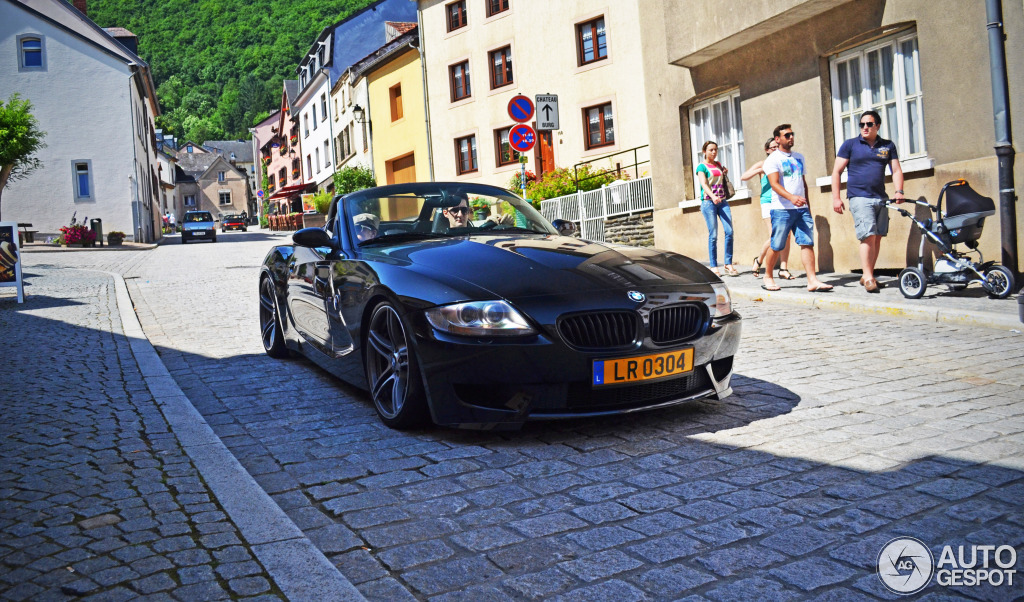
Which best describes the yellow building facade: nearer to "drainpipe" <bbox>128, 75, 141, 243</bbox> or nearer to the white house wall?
"drainpipe" <bbox>128, 75, 141, 243</bbox>

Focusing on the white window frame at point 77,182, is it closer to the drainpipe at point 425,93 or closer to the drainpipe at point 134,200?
the drainpipe at point 134,200

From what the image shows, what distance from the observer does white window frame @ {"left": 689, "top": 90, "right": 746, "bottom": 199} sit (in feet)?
44.8

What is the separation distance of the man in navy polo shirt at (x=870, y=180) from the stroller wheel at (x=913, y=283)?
0.52 meters

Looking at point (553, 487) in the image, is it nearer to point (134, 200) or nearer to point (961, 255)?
point (961, 255)

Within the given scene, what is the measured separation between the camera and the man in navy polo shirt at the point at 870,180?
8.88 metres

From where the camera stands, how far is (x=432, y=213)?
5629 mm

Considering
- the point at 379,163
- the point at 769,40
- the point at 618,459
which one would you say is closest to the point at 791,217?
the point at 769,40

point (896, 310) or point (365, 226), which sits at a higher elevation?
point (365, 226)

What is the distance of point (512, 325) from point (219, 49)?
119m

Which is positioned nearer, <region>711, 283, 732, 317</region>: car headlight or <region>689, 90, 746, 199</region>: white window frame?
<region>711, 283, 732, 317</region>: car headlight

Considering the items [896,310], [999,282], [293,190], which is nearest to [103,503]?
[896,310]

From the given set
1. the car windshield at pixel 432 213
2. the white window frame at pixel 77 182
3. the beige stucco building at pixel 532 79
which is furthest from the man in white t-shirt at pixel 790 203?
the white window frame at pixel 77 182

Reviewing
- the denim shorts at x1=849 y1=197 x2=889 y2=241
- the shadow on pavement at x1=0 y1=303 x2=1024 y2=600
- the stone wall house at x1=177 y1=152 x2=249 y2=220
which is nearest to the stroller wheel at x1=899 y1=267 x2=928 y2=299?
the denim shorts at x1=849 y1=197 x2=889 y2=241

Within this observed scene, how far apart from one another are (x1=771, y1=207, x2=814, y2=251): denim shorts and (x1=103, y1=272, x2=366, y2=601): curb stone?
6.69m
